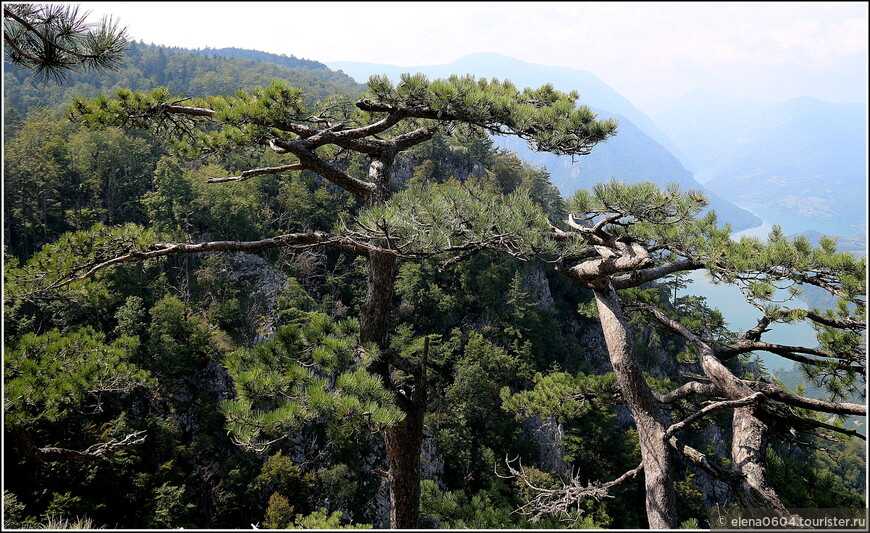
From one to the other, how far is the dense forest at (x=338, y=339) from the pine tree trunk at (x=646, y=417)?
78 mm

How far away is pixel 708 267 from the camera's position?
10.7 feet

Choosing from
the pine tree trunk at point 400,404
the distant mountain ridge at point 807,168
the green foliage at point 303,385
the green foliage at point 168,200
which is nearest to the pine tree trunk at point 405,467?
the pine tree trunk at point 400,404

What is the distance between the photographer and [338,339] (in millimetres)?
3045

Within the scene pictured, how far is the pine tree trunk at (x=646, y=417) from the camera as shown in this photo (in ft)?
10.9

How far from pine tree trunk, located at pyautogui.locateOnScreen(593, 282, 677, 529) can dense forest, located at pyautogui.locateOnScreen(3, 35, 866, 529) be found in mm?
78

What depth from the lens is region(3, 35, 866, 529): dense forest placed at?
3084mm

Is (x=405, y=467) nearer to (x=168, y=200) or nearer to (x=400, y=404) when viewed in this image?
(x=400, y=404)

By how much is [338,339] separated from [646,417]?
2.66m

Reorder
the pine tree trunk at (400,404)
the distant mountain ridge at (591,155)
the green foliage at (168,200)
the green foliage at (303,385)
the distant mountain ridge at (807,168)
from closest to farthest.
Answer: the green foliage at (303,385), the pine tree trunk at (400,404), the green foliage at (168,200), the distant mountain ridge at (807,168), the distant mountain ridge at (591,155)

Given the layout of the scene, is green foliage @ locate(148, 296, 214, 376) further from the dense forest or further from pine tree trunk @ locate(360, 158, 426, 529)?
pine tree trunk @ locate(360, 158, 426, 529)

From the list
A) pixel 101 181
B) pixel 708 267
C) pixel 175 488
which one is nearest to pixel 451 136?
pixel 708 267

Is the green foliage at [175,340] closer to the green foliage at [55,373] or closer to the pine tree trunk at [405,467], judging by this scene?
the green foliage at [55,373]

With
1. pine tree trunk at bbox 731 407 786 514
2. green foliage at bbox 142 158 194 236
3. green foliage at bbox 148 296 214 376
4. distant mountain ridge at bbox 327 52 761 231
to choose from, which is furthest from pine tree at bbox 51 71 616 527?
distant mountain ridge at bbox 327 52 761 231

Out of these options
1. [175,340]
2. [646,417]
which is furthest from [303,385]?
[175,340]
